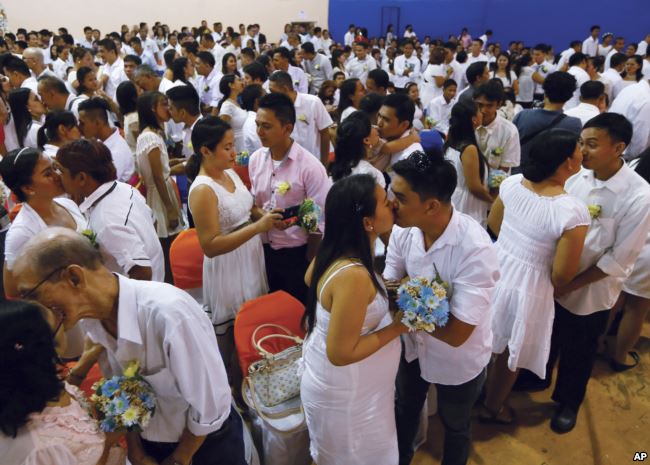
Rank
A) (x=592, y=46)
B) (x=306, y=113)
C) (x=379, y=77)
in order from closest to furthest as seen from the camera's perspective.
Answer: (x=306, y=113) < (x=379, y=77) < (x=592, y=46)

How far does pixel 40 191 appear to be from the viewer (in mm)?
2373

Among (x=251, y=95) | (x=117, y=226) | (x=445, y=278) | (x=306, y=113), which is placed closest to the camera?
(x=445, y=278)

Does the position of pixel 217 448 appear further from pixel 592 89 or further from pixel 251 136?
pixel 592 89

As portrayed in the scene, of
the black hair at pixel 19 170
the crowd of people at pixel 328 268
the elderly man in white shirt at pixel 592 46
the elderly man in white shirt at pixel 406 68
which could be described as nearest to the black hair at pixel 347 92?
the crowd of people at pixel 328 268

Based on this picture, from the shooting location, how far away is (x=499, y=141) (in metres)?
3.66

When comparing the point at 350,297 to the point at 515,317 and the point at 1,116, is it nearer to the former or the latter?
the point at 515,317

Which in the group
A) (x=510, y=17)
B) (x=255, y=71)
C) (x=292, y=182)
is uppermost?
(x=510, y=17)

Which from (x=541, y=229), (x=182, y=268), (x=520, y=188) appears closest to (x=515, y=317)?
(x=541, y=229)

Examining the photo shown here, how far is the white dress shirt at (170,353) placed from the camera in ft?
4.84

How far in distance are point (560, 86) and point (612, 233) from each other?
192 centimetres

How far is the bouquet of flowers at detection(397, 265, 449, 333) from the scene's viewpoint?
5.41 feet

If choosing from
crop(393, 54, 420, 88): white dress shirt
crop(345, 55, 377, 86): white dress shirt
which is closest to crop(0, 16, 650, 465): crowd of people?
crop(345, 55, 377, 86): white dress shirt

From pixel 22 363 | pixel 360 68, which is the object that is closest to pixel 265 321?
pixel 22 363

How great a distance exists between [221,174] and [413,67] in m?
8.40
